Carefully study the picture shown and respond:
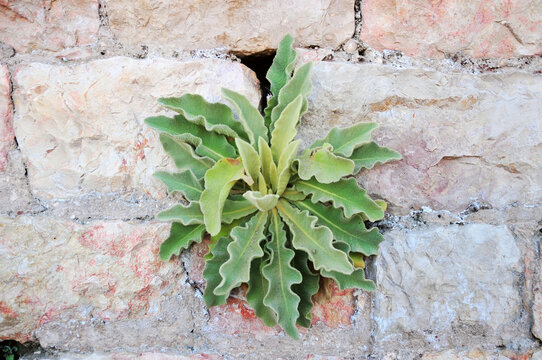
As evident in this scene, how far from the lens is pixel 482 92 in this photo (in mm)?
1503

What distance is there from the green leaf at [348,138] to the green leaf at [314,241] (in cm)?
23

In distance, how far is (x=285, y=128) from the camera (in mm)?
1372

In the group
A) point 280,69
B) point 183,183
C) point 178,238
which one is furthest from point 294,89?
point 178,238

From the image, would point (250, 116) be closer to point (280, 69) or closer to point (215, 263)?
point (280, 69)

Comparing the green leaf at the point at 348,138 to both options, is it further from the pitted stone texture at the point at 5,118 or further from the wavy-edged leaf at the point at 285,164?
the pitted stone texture at the point at 5,118

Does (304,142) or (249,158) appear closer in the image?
(249,158)

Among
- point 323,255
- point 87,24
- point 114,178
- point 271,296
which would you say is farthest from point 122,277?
point 87,24

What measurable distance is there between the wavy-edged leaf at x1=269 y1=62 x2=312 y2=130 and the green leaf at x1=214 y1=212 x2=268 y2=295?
35 centimetres

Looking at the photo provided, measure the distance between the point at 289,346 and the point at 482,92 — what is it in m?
1.04

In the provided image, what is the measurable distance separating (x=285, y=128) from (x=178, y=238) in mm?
475

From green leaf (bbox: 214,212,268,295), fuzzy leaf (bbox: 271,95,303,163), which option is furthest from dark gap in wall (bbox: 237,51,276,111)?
green leaf (bbox: 214,212,268,295)

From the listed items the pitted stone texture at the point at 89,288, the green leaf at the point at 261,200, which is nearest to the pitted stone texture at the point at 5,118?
the pitted stone texture at the point at 89,288

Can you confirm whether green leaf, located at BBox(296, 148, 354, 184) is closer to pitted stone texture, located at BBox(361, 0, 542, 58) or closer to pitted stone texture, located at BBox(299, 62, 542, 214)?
pitted stone texture, located at BBox(299, 62, 542, 214)

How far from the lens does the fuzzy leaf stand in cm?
135
